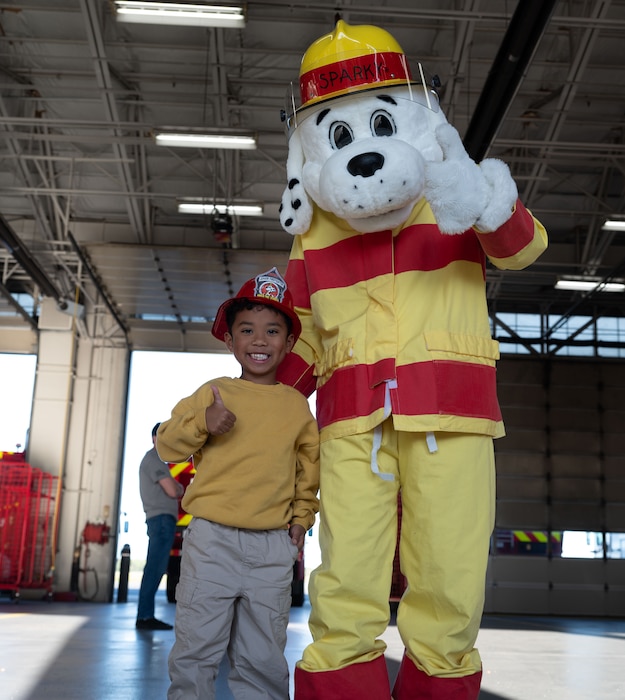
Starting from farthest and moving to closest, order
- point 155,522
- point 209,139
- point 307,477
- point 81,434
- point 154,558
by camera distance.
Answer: point 81,434 → point 209,139 → point 155,522 → point 154,558 → point 307,477

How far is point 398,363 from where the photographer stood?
2258 millimetres

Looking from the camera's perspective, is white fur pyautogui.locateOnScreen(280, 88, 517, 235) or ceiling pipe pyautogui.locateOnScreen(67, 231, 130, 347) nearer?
white fur pyautogui.locateOnScreen(280, 88, 517, 235)

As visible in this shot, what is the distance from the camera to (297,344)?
264 cm

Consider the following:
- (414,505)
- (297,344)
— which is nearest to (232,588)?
(414,505)

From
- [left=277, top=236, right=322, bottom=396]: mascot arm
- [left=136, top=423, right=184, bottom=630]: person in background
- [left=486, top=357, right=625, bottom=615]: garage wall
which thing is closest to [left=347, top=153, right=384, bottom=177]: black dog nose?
[left=277, top=236, right=322, bottom=396]: mascot arm

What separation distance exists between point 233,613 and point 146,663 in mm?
2068

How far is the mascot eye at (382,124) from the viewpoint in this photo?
2.36 meters

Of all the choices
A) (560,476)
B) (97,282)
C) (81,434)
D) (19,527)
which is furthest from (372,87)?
(560,476)

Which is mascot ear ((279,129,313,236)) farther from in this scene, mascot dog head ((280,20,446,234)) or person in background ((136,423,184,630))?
person in background ((136,423,184,630))

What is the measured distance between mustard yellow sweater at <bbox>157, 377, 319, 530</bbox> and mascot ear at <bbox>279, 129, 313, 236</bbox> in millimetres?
489

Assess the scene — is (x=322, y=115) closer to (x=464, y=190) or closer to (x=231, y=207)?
(x=464, y=190)

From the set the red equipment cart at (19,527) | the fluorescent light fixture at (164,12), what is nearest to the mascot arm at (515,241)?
the fluorescent light fixture at (164,12)

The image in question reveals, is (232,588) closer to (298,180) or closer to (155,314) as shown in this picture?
(298,180)

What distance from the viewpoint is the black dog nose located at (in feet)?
6.98
